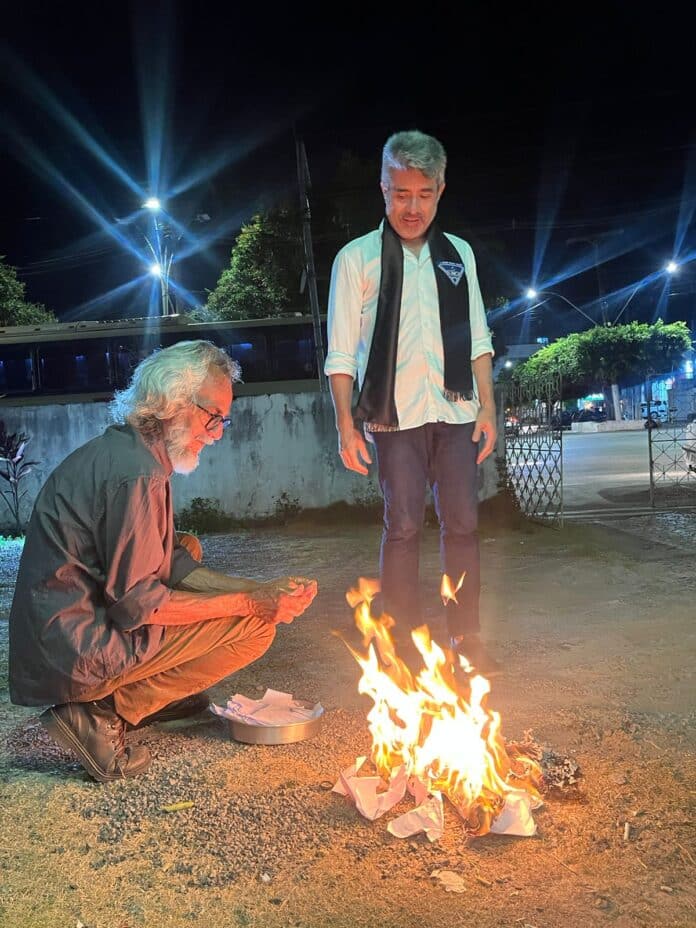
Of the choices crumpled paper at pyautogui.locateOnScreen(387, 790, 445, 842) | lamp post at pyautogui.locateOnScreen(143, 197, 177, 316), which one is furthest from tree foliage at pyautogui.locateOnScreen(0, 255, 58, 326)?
crumpled paper at pyautogui.locateOnScreen(387, 790, 445, 842)

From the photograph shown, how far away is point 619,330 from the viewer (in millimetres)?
49469

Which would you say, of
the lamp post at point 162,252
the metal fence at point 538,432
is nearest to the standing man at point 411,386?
the metal fence at point 538,432

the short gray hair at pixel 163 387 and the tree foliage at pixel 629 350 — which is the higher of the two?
the tree foliage at pixel 629 350

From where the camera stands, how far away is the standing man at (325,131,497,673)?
3564mm

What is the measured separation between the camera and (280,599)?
2.77 meters

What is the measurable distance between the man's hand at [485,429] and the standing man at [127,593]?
1.28 metres

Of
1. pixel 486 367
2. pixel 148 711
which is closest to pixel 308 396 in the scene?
pixel 486 367

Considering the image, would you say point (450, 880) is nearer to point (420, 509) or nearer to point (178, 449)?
point (178, 449)

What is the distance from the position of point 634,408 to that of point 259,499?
49.5m

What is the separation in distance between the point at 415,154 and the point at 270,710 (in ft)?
8.10

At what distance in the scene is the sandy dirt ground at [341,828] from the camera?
6.42 ft

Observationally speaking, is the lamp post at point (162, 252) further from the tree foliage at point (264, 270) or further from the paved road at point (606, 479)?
the paved road at point (606, 479)

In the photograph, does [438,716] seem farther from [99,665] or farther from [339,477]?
[339,477]

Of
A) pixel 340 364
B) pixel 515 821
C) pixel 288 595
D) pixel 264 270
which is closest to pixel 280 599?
pixel 288 595
